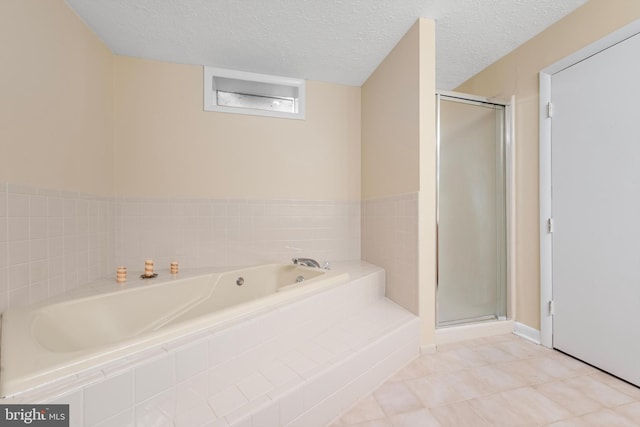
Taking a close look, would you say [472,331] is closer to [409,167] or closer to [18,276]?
[409,167]

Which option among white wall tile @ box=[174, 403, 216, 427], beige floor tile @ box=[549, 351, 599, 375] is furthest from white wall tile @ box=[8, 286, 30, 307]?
beige floor tile @ box=[549, 351, 599, 375]

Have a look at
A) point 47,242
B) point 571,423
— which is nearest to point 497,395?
point 571,423

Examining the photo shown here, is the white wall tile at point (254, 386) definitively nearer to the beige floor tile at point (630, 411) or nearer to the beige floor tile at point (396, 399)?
the beige floor tile at point (396, 399)

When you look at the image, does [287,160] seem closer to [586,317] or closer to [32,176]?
[32,176]

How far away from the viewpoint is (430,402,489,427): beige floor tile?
1.19 m

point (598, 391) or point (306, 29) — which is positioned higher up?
point (306, 29)

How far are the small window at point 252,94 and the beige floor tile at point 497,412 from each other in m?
2.45

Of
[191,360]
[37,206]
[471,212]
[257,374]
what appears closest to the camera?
[191,360]

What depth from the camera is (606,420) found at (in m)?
1.21

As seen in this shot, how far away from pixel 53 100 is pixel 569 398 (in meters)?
3.17

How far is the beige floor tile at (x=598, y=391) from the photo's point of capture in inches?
52.3

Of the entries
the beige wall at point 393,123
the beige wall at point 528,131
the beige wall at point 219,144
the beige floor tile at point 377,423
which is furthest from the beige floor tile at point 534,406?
the beige wall at point 219,144

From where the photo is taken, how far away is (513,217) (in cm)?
211

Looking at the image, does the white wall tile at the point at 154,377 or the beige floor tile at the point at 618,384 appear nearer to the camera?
the white wall tile at the point at 154,377
